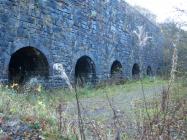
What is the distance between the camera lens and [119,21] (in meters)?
15.9

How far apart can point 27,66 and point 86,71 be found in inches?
127

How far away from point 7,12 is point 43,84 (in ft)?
7.74

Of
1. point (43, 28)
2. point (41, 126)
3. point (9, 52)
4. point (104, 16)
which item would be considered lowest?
point (41, 126)

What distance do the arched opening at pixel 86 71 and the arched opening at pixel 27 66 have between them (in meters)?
2.89

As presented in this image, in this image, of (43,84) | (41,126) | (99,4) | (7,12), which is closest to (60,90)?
(43,84)

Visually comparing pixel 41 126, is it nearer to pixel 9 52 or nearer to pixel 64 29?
pixel 9 52

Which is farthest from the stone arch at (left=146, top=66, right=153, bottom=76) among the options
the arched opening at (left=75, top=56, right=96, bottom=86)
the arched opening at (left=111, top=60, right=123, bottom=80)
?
the arched opening at (left=75, top=56, right=96, bottom=86)

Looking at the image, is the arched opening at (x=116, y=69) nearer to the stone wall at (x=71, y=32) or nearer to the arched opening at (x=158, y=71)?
the stone wall at (x=71, y=32)

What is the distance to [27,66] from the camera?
431 inches

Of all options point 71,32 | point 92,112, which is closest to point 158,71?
point 71,32

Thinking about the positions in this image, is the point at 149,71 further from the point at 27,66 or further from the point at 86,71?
the point at 27,66

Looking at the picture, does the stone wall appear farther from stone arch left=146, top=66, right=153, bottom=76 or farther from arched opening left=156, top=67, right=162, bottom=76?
arched opening left=156, top=67, right=162, bottom=76

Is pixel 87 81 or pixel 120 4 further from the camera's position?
pixel 120 4

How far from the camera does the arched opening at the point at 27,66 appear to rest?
1044cm
